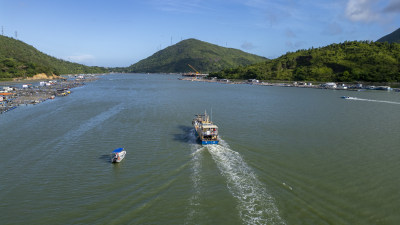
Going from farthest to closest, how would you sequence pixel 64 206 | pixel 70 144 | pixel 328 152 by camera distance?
pixel 70 144 → pixel 328 152 → pixel 64 206

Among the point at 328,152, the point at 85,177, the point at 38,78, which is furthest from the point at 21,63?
the point at 328,152

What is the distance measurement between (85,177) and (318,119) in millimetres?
37420

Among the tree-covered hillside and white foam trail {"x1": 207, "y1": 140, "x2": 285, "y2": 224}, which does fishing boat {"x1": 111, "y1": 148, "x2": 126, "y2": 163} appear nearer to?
white foam trail {"x1": 207, "y1": 140, "x2": 285, "y2": 224}

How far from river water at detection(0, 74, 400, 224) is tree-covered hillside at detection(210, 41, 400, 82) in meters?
87.9

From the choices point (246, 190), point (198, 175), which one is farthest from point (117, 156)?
point (246, 190)

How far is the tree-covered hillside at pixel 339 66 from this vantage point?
108 metres

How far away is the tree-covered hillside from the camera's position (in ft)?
355

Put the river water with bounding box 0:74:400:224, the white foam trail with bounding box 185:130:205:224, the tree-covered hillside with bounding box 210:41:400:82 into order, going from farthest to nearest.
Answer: the tree-covered hillside with bounding box 210:41:400:82 < the white foam trail with bounding box 185:130:205:224 < the river water with bounding box 0:74:400:224

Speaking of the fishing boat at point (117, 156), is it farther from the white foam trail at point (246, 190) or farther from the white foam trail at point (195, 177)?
the white foam trail at point (246, 190)

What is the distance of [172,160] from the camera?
23.0 meters

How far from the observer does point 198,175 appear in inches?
790

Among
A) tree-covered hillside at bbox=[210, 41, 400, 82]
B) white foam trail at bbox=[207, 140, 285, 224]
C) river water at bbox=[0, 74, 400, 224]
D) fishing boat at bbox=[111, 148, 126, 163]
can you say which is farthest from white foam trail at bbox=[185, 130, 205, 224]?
tree-covered hillside at bbox=[210, 41, 400, 82]

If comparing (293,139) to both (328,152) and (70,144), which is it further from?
(70,144)

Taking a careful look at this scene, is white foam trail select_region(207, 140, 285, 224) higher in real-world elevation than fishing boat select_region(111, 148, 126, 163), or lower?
lower
